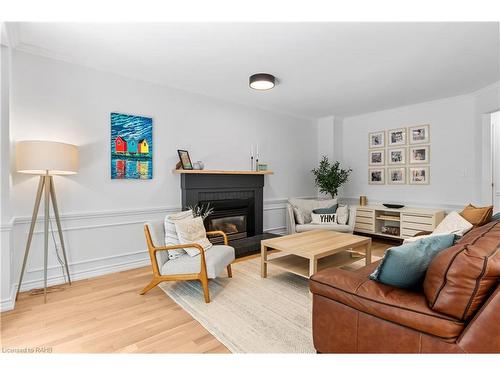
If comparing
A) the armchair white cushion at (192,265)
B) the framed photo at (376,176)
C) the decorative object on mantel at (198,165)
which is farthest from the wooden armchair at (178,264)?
the framed photo at (376,176)

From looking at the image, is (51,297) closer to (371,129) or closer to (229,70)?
(229,70)

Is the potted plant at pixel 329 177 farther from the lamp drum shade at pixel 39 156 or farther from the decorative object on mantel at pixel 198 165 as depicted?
the lamp drum shade at pixel 39 156

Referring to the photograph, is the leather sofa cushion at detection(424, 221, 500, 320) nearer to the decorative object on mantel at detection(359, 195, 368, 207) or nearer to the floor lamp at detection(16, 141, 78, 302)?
the floor lamp at detection(16, 141, 78, 302)

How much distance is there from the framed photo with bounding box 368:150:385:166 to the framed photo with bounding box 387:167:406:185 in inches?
9.4

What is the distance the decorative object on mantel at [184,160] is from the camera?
3.84m

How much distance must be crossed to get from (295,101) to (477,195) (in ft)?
10.6

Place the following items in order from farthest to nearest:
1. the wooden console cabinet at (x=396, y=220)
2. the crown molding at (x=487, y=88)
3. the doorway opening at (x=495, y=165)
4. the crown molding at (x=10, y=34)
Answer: the wooden console cabinet at (x=396, y=220) < the doorway opening at (x=495, y=165) < the crown molding at (x=487, y=88) < the crown molding at (x=10, y=34)

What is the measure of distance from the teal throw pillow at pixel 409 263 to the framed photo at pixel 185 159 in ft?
9.58

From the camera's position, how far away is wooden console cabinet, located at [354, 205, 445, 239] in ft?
14.3

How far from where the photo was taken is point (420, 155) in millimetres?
4883

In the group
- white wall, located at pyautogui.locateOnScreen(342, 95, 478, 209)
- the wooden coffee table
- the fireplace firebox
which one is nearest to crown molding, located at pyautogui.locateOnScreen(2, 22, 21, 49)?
the fireplace firebox

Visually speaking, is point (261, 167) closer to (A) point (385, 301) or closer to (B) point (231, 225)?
(B) point (231, 225)

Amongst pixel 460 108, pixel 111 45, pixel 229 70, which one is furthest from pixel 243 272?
pixel 460 108

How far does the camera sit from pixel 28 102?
2809 mm
